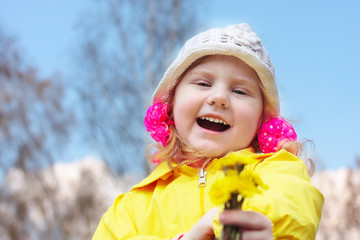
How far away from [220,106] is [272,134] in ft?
1.08

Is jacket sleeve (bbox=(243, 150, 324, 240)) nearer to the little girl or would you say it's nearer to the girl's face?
the little girl

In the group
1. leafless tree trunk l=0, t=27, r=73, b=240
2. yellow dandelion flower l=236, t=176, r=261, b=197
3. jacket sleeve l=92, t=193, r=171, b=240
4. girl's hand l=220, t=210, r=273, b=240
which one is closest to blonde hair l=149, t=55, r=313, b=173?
jacket sleeve l=92, t=193, r=171, b=240

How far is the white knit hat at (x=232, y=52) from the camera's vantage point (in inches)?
76.9

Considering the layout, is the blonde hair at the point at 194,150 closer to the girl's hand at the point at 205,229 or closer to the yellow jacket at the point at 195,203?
the yellow jacket at the point at 195,203

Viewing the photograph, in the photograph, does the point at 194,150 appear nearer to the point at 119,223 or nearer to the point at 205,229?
the point at 119,223

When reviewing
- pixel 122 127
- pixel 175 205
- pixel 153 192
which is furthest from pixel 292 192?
pixel 122 127

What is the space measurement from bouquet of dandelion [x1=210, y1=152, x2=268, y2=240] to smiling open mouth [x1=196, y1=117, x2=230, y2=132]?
846mm

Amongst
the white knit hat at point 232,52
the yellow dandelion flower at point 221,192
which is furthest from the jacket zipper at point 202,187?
the yellow dandelion flower at point 221,192

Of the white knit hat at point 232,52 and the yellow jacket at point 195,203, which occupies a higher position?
the white knit hat at point 232,52

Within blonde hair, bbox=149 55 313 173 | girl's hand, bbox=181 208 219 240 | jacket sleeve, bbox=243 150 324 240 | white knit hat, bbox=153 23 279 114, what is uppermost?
white knit hat, bbox=153 23 279 114

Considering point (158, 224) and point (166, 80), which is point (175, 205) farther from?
point (166, 80)

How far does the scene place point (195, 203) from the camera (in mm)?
1784

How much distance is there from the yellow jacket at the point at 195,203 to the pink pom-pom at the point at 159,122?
0.19 meters

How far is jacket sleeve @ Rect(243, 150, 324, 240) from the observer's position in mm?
1334
